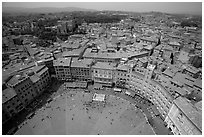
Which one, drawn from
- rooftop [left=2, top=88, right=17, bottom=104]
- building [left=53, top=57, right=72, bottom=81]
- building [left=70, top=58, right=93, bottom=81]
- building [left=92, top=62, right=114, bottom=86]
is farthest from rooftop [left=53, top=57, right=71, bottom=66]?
rooftop [left=2, top=88, right=17, bottom=104]

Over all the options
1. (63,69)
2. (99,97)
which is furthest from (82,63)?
(99,97)

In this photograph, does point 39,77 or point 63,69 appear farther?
point 63,69

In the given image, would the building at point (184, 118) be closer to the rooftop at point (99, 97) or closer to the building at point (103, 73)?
the rooftop at point (99, 97)

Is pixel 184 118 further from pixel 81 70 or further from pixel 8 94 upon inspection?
pixel 8 94

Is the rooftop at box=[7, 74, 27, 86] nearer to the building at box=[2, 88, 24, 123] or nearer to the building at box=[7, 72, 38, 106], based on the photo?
the building at box=[7, 72, 38, 106]

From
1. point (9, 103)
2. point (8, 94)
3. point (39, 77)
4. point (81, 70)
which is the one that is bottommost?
point (9, 103)

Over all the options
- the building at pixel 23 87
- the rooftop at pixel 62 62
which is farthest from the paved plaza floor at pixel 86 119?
the rooftop at pixel 62 62
